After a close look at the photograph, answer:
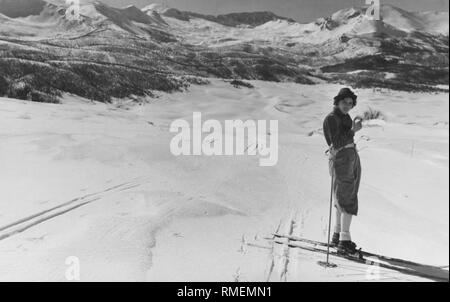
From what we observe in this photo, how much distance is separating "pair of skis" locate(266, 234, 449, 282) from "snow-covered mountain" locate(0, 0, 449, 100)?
164 centimetres

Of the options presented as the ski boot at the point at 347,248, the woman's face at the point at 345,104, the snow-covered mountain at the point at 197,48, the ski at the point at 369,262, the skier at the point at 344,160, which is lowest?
the ski at the point at 369,262

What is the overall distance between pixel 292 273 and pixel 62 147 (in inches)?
83.2

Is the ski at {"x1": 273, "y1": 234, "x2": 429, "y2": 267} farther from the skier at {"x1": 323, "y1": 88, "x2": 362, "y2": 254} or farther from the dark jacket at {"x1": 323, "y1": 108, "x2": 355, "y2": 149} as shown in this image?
the dark jacket at {"x1": 323, "y1": 108, "x2": 355, "y2": 149}

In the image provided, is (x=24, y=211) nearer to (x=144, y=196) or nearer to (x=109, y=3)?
(x=144, y=196)

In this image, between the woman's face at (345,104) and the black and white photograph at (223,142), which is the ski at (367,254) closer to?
the black and white photograph at (223,142)

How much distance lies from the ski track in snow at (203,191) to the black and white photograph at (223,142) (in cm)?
1

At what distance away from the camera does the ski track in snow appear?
301 cm

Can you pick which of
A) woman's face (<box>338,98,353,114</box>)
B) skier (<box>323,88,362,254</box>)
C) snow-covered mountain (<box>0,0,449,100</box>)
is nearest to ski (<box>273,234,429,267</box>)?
skier (<box>323,88,362,254</box>)

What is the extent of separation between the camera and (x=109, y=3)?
3.98 m

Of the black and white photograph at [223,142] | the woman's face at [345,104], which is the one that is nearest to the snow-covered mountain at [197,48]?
the black and white photograph at [223,142]

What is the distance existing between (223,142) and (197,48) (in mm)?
936

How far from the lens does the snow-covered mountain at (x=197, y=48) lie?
13.1 feet

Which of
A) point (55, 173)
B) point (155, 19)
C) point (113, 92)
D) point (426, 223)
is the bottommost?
point (426, 223)
